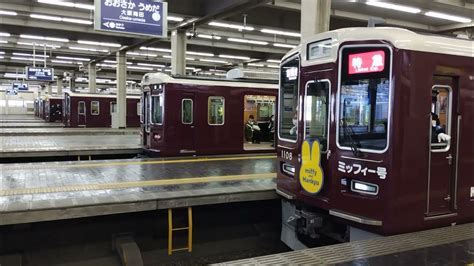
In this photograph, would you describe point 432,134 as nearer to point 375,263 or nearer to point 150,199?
point 375,263

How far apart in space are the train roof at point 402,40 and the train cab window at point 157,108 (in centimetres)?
665

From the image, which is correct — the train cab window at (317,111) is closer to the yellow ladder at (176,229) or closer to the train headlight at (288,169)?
the train headlight at (288,169)

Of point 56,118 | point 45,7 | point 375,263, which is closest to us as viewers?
point 375,263

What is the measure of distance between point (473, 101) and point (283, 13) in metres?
12.5

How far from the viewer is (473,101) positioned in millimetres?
4828

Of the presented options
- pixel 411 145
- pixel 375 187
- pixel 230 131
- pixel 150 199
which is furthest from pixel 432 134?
pixel 230 131

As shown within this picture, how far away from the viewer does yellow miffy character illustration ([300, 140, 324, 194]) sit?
198 inches

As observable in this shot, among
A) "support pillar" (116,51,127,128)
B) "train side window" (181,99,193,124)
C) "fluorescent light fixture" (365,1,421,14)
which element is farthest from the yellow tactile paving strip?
"support pillar" (116,51,127,128)

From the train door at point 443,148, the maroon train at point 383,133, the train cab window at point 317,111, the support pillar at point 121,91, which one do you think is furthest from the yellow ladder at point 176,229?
the support pillar at point 121,91

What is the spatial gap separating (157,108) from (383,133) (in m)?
7.88

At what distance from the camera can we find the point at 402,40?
4.32 m

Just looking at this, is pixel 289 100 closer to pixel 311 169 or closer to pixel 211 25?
pixel 311 169

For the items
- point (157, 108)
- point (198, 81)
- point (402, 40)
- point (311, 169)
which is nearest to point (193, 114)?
point (198, 81)

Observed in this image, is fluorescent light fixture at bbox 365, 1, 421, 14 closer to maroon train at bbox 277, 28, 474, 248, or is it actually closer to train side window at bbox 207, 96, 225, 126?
train side window at bbox 207, 96, 225, 126
